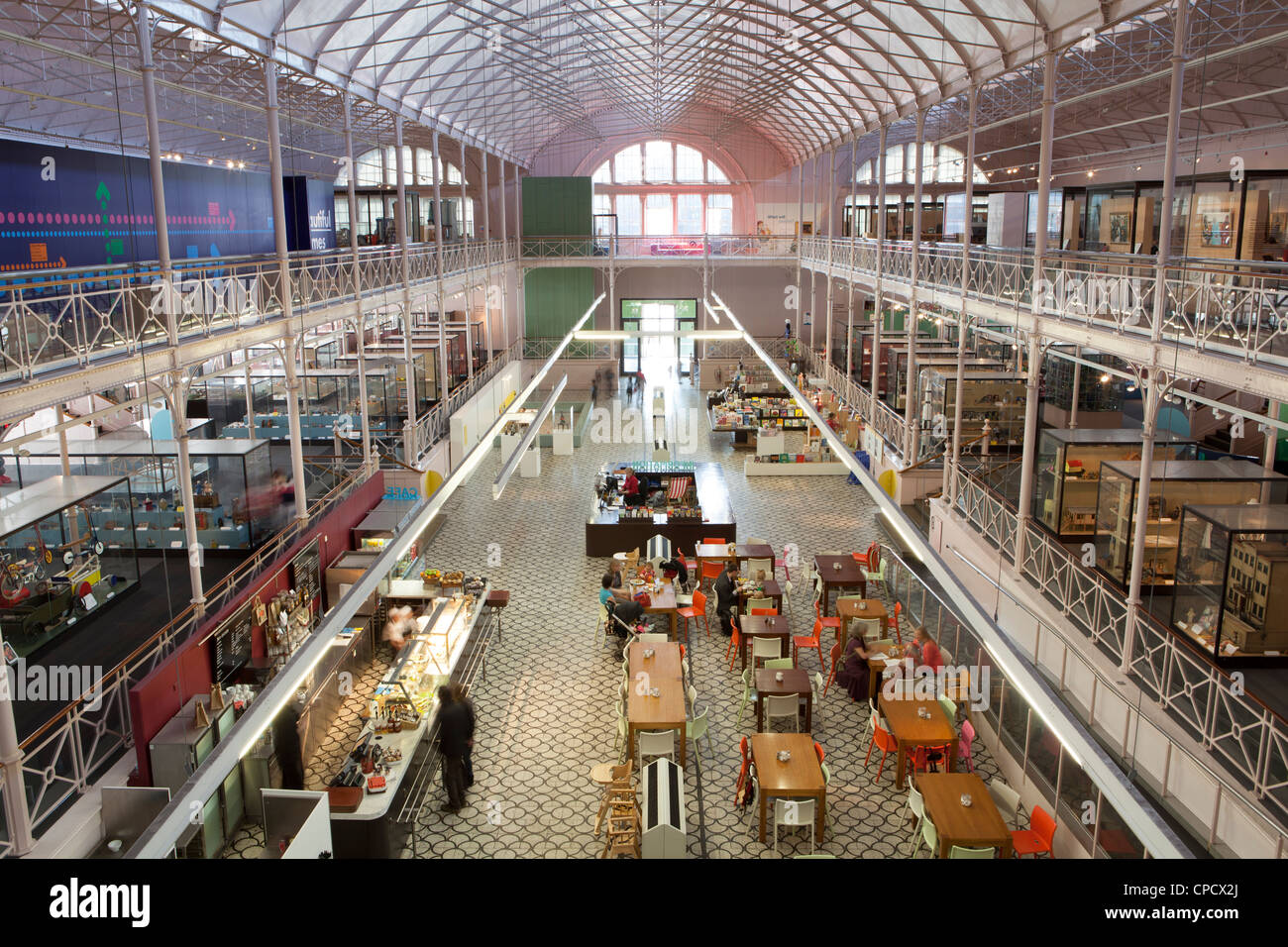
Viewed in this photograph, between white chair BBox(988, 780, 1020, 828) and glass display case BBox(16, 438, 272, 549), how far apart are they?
989 centimetres

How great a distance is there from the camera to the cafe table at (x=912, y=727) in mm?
10148

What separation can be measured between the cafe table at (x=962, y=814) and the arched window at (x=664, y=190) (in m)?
33.4

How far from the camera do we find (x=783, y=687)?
11.4 meters

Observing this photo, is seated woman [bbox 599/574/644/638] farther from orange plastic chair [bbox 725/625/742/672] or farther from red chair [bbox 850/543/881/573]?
red chair [bbox 850/543/881/573]

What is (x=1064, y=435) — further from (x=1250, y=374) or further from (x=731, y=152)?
(x=731, y=152)

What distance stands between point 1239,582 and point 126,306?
1086cm

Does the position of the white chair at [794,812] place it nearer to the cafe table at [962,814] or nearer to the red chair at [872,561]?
the cafe table at [962,814]

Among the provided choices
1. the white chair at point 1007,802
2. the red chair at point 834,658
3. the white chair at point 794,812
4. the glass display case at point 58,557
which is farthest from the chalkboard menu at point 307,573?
the white chair at point 1007,802

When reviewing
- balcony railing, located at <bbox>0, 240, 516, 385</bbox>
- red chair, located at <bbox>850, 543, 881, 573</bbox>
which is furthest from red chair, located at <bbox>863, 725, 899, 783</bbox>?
balcony railing, located at <bbox>0, 240, 516, 385</bbox>

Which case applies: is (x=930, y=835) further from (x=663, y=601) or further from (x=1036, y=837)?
(x=663, y=601)

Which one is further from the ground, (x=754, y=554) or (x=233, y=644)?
(x=233, y=644)

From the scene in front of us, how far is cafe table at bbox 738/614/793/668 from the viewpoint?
12773 millimetres

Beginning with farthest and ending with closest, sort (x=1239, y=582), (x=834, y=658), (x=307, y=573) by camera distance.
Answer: (x=834, y=658), (x=307, y=573), (x=1239, y=582)

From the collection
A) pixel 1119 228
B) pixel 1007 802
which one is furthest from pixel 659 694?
pixel 1119 228
